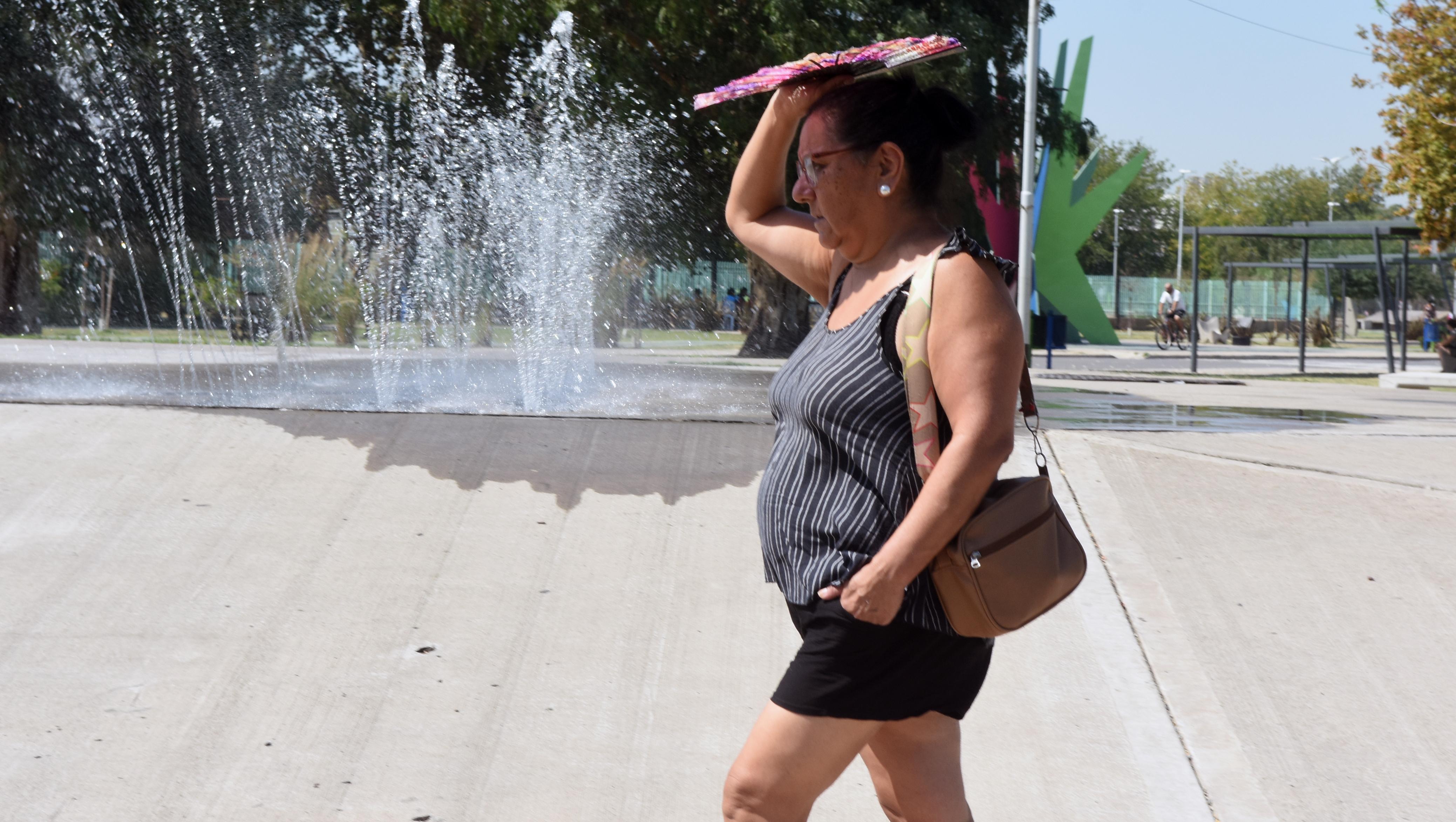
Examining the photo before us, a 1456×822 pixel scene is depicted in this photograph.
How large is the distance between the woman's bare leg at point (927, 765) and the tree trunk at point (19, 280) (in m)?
10.9

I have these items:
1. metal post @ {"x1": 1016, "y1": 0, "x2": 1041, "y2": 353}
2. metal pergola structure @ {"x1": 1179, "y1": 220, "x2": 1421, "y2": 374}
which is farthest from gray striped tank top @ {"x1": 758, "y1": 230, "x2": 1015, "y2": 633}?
metal pergola structure @ {"x1": 1179, "y1": 220, "x2": 1421, "y2": 374}

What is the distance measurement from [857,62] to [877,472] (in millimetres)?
646

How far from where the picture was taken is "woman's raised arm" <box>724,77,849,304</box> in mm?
2338

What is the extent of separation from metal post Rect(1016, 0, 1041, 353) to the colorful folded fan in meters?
12.2

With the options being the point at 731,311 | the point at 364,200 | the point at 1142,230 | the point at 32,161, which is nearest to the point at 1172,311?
the point at 731,311

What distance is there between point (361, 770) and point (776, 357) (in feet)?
42.1

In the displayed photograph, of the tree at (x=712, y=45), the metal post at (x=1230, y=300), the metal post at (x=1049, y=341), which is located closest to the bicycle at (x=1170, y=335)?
the metal post at (x=1230, y=300)

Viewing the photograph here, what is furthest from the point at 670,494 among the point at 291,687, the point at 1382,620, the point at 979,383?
the point at 979,383

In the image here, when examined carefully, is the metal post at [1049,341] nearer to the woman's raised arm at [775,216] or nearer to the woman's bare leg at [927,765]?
the woman's raised arm at [775,216]

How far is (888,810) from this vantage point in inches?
87.4

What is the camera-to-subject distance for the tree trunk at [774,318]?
16094 millimetres

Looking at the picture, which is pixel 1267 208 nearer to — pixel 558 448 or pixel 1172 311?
pixel 1172 311

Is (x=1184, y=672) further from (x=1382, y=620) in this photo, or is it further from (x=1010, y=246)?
(x=1010, y=246)

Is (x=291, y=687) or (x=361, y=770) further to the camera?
(x=291, y=687)
